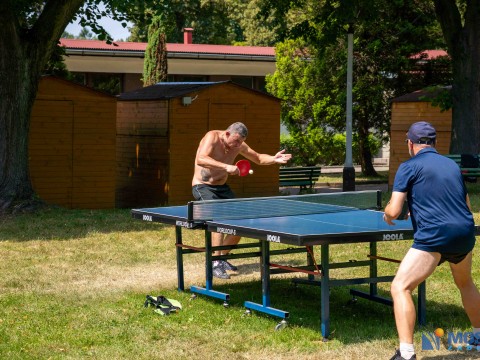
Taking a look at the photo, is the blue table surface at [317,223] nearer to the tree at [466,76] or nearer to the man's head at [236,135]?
the man's head at [236,135]

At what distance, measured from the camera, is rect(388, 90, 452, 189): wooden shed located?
26.0 metres

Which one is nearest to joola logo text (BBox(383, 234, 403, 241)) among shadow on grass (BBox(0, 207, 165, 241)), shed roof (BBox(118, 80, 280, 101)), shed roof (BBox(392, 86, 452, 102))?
shadow on grass (BBox(0, 207, 165, 241))

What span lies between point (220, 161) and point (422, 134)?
423 cm

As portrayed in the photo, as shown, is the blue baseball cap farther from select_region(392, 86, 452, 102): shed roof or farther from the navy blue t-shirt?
select_region(392, 86, 452, 102): shed roof

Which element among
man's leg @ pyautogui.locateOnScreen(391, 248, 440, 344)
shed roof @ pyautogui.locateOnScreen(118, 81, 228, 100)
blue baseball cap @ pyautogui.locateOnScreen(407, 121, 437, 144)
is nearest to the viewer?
man's leg @ pyautogui.locateOnScreen(391, 248, 440, 344)

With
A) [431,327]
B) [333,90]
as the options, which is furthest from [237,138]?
[333,90]

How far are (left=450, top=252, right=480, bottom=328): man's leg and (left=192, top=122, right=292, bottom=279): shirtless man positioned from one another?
3429 mm

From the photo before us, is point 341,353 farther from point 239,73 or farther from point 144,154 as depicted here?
point 239,73

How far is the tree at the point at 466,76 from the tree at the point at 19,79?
9587 mm

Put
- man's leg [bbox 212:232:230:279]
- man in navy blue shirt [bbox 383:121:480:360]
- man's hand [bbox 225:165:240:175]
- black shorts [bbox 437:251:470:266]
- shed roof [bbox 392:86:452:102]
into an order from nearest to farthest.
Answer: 1. man in navy blue shirt [bbox 383:121:480:360]
2. black shorts [bbox 437:251:470:266]
3. man's hand [bbox 225:165:240:175]
4. man's leg [bbox 212:232:230:279]
5. shed roof [bbox 392:86:452:102]

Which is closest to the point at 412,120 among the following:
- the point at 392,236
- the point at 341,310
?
the point at 341,310

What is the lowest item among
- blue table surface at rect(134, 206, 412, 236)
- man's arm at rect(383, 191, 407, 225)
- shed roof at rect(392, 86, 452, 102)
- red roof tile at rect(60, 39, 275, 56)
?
blue table surface at rect(134, 206, 412, 236)

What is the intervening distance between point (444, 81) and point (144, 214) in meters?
23.6

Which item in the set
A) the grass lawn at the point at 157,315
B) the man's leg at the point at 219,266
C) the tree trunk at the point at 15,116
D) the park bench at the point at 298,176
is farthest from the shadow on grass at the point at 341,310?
the park bench at the point at 298,176
